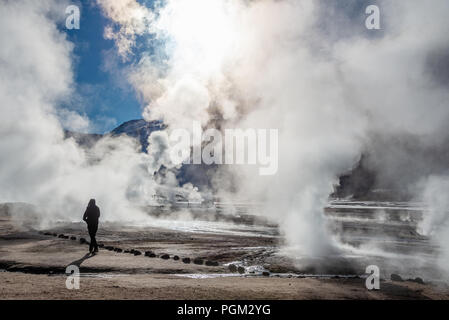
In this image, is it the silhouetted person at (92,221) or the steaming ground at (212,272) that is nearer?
the steaming ground at (212,272)

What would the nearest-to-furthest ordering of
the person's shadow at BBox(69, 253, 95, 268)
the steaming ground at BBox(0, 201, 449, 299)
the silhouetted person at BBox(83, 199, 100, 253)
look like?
the steaming ground at BBox(0, 201, 449, 299)
the person's shadow at BBox(69, 253, 95, 268)
the silhouetted person at BBox(83, 199, 100, 253)

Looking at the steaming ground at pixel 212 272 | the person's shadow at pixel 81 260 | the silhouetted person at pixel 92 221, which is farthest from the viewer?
the silhouetted person at pixel 92 221

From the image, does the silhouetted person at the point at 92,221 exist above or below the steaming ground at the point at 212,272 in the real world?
above

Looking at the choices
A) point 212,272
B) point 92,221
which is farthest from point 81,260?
point 212,272

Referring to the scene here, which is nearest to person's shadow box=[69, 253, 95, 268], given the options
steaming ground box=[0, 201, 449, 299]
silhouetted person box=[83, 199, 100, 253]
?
steaming ground box=[0, 201, 449, 299]

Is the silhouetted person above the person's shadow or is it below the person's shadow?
above

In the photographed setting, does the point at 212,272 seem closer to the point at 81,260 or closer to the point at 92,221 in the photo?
the point at 81,260

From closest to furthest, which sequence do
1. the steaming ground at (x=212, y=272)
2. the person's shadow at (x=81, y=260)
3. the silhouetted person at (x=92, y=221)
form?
the steaming ground at (x=212, y=272) < the person's shadow at (x=81, y=260) < the silhouetted person at (x=92, y=221)

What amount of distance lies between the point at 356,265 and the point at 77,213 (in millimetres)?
29530

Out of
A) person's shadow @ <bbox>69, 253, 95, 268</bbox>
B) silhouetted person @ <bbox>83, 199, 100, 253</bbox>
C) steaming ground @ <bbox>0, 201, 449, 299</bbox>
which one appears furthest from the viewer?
silhouetted person @ <bbox>83, 199, 100, 253</bbox>

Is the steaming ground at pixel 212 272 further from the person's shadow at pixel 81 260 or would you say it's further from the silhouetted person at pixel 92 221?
the silhouetted person at pixel 92 221

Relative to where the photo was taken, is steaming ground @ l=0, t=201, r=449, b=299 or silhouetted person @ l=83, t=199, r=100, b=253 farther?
silhouetted person @ l=83, t=199, r=100, b=253

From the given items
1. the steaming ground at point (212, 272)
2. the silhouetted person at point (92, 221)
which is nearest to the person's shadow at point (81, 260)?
the steaming ground at point (212, 272)

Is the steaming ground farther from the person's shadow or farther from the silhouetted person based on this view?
the silhouetted person
